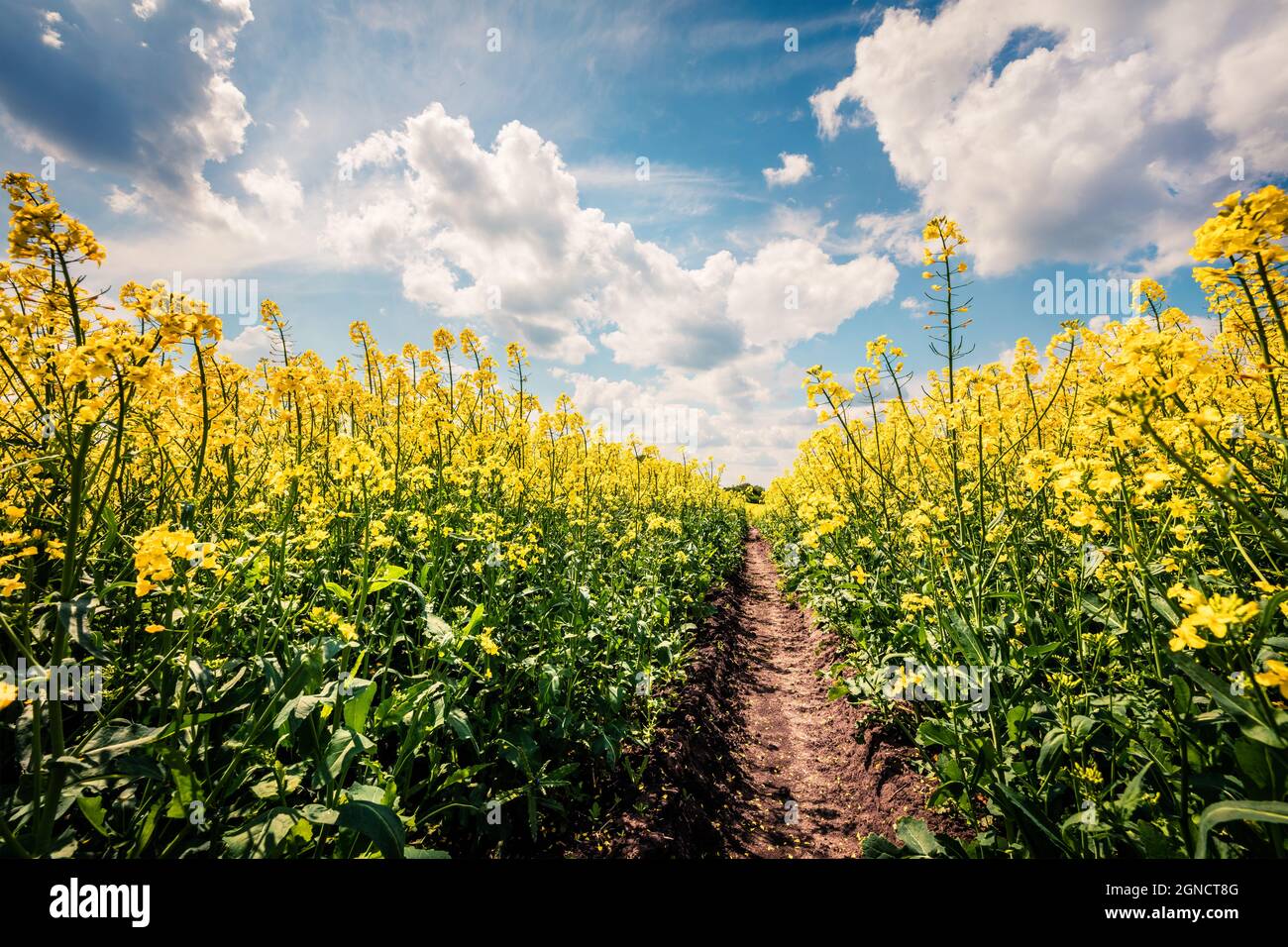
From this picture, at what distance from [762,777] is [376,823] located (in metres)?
3.49

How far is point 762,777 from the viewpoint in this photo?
171 inches

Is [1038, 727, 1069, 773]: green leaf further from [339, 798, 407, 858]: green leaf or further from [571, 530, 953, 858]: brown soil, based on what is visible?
[339, 798, 407, 858]: green leaf

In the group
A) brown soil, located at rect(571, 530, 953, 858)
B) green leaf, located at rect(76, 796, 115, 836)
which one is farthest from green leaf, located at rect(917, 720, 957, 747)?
green leaf, located at rect(76, 796, 115, 836)

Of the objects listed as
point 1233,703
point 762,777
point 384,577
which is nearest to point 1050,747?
point 1233,703

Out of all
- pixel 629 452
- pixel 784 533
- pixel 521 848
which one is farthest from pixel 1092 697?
pixel 784 533

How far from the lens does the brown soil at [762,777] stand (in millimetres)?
3264

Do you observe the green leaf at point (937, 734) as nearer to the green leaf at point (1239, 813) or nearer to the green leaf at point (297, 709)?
the green leaf at point (1239, 813)

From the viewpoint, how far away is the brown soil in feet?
10.7

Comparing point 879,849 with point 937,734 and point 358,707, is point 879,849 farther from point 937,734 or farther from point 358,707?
point 358,707

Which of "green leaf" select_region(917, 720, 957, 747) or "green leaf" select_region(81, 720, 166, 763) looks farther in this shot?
"green leaf" select_region(917, 720, 957, 747)

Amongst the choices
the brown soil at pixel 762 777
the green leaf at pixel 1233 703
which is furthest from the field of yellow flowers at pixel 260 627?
the green leaf at pixel 1233 703

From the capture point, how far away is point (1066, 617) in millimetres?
3449

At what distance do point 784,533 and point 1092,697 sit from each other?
13.6m

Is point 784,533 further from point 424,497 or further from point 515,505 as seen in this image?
point 424,497
